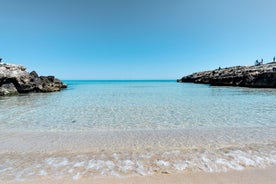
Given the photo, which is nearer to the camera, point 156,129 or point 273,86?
point 156,129

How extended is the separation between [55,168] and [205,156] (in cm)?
342

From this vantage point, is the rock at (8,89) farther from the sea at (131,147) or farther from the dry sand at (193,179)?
the dry sand at (193,179)

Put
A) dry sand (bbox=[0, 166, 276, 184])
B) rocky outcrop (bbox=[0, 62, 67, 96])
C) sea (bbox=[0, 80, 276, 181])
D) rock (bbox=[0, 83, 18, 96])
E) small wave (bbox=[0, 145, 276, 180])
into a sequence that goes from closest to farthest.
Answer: dry sand (bbox=[0, 166, 276, 184]) < small wave (bbox=[0, 145, 276, 180]) < sea (bbox=[0, 80, 276, 181]) < rock (bbox=[0, 83, 18, 96]) < rocky outcrop (bbox=[0, 62, 67, 96])

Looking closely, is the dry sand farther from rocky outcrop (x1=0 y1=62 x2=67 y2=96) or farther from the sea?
rocky outcrop (x1=0 y1=62 x2=67 y2=96)

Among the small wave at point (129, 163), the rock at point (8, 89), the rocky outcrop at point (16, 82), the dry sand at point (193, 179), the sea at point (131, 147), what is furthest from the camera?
the rocky outcrop at point (16, 82)

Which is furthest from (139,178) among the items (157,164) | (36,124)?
(36,124)

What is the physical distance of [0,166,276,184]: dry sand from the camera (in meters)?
3.04

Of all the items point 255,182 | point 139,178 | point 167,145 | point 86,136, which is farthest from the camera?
point 86,136

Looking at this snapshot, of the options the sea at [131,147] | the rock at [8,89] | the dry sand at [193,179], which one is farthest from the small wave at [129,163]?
the rock at [8,89]

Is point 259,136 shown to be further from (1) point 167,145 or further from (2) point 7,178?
(2) point 7,178

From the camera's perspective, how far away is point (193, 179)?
3.12 metres

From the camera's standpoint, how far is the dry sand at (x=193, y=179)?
3041 millimetres

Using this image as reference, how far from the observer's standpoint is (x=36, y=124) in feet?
25.2

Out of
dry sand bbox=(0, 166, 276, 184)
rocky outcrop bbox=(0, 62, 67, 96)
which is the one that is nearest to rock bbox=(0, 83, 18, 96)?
rocky outcrop bbox=(0, 62, 67, 96)
